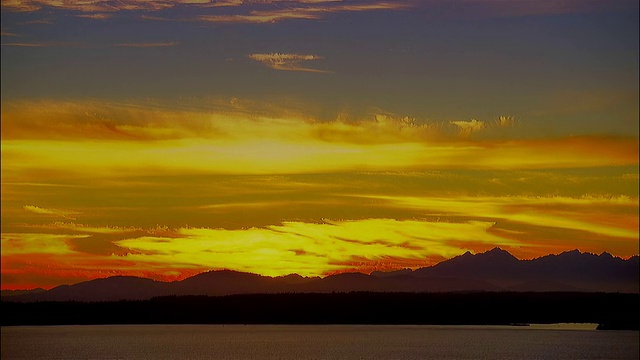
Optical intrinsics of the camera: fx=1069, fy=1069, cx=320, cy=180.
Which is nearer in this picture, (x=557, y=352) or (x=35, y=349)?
(x=557, y=352)

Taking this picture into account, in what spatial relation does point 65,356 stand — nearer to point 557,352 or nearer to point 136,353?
point 136,353

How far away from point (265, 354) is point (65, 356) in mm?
22994

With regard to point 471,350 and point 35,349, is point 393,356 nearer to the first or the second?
point 471,350

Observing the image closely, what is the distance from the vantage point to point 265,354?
411 ft

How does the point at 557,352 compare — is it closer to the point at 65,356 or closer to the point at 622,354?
the point at 622,354

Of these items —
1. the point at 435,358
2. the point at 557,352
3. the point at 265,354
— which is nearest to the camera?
the point at 435,358

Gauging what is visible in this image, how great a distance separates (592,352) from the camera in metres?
135

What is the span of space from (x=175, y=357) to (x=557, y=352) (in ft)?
160

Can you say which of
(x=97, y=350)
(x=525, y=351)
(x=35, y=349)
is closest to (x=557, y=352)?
(x=525, y=351)

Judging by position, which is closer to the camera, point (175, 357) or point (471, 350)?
point (175, 357)

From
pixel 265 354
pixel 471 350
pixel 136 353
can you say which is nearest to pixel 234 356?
pixel 265 354

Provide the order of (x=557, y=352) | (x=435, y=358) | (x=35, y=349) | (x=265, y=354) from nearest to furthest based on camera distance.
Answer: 1. (x=435, y=358)
2. (x=265, y=354)
3. (x=557, y=352)
4. (x=35, y=349)

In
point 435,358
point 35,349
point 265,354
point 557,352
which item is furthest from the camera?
point 35,349

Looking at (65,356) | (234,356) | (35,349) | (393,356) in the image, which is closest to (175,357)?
(234,356)
